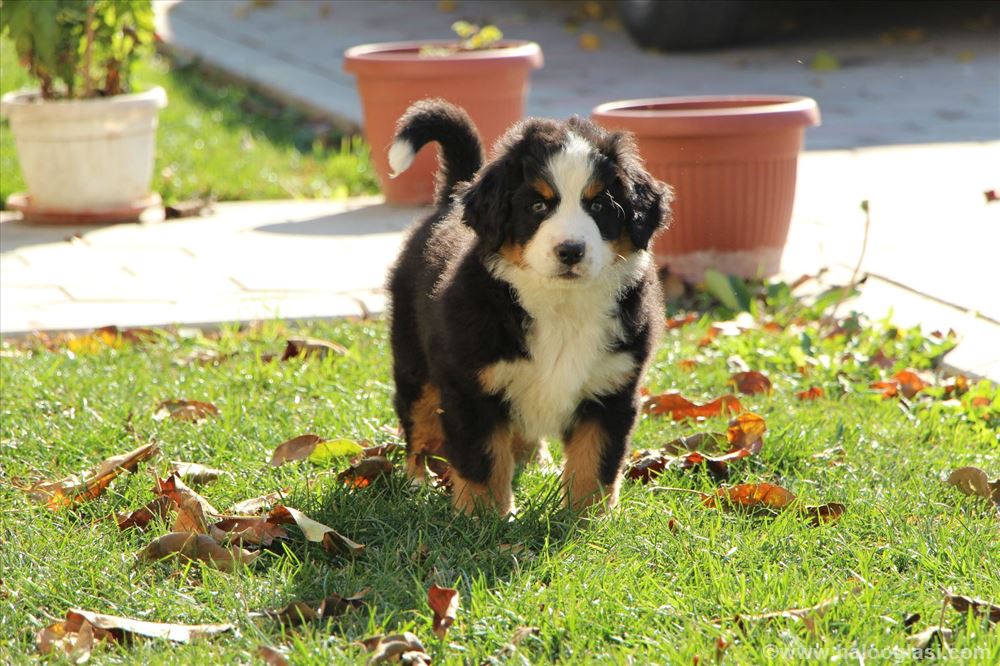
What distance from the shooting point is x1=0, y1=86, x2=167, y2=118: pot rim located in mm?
6461

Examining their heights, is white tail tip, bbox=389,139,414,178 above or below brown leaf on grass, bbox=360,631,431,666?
above

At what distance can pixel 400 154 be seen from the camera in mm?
3398

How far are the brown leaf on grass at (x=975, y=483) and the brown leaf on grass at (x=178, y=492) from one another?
5.90 ft

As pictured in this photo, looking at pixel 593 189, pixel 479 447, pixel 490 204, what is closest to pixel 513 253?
pixel 490 204

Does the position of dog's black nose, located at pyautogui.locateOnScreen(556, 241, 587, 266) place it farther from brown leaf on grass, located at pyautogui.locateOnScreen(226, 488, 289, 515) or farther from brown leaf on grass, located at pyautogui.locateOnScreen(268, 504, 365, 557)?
brown leaf on grass, located at pyautogui.locateOnScreen(226, 488, 289, 515)

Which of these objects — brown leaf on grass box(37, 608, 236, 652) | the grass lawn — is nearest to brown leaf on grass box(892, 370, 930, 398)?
the grass lawn

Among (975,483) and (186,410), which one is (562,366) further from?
(186,410)

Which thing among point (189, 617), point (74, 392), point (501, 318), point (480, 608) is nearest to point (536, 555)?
point (480, 608)

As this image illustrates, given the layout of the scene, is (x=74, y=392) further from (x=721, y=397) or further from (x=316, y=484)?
(x=721, y=397)

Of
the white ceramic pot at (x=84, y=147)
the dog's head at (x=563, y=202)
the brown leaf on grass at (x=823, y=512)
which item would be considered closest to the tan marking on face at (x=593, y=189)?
the dog's head at (x=563, y=202)

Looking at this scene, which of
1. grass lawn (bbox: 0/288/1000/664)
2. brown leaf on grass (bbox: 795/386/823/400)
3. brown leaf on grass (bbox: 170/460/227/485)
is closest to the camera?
grass lawn (bbox: 0/288/1000/664)

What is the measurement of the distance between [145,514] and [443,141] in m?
1.29

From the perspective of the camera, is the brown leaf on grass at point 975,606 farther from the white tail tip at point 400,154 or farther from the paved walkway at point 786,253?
the paved walkway at point 786,253

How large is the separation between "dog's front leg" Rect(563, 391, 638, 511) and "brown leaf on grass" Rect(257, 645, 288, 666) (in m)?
0.94
